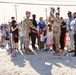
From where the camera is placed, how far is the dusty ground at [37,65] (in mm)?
8250

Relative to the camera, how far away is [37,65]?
29.7 ft

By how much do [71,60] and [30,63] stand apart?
1511 millimetres

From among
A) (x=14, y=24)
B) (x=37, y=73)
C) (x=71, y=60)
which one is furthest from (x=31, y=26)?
(x=37, y=73)

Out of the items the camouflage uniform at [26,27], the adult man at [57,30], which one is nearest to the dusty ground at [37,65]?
the adult man at [57,30]

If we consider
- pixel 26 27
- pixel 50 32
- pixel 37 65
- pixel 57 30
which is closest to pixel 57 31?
pixel 57 30

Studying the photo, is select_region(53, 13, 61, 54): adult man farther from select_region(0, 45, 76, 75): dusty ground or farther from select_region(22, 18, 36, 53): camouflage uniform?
select_region(22, 18, 36, 53): camouflage uniform

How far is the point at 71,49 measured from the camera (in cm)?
1116

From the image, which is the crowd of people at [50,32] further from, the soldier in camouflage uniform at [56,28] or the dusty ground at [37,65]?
the dusty ground at [37,65]

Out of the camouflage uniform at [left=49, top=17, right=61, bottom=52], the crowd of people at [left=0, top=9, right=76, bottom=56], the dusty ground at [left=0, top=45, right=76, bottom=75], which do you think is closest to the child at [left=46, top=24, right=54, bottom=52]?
the crowd of people at [left=0, top=9, right=76, bottom=56]

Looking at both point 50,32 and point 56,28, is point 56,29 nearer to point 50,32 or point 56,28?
point 56,28

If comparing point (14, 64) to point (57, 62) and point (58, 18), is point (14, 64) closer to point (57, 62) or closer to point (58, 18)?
point (57, 62)

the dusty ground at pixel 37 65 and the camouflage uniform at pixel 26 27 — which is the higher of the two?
the camouflage uniform at pixel 26 27

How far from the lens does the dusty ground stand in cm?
825

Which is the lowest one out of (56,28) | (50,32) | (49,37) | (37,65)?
(37,65)
